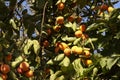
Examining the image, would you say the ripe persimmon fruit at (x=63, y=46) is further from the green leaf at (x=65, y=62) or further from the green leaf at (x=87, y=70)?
the green leaf at (x=87, y=70)

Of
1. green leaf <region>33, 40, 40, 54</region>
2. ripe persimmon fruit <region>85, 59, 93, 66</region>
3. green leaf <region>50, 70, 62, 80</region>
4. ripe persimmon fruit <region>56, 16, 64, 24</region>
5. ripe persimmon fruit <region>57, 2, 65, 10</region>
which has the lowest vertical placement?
green leaf <region>50, 70, 62, 80</region>

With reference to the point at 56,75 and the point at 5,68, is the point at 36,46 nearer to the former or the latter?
the point at 56,75

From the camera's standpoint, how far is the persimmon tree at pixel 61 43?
2906 mm

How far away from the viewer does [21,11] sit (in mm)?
3154

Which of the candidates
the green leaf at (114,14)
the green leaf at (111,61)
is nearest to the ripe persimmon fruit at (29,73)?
the green leaf at (111,61)

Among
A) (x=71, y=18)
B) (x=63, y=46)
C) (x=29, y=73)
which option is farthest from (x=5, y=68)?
(x=71, y=18)

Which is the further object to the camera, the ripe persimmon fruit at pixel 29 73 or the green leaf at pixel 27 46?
the green leaf at pixel 27 46

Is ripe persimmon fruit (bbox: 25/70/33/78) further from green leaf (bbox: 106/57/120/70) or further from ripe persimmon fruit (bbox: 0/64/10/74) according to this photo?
green leaf (bbox: 106/57/120/70)

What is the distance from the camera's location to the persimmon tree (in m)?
2.91

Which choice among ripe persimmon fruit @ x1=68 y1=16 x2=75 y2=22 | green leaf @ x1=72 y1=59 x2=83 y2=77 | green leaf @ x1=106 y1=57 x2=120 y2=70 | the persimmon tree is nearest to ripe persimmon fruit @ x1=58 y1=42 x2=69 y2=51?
the persimmon tree

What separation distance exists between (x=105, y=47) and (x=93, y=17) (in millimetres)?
390

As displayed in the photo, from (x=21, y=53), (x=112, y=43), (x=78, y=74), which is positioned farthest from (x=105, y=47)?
(x=21, y=53)

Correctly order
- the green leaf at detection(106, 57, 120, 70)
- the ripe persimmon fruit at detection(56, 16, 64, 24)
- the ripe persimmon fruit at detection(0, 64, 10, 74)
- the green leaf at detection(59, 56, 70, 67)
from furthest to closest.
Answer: the ripe persimmon fruit at detection(56, 16, 64, 24), the green leaf at detection(59, 56, 70, 67), the green leaf at detection(106, 57, 120, 70), the ripe persimmon fruit at detection(0, 64, 10, 74)

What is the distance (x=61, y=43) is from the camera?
3107mm
